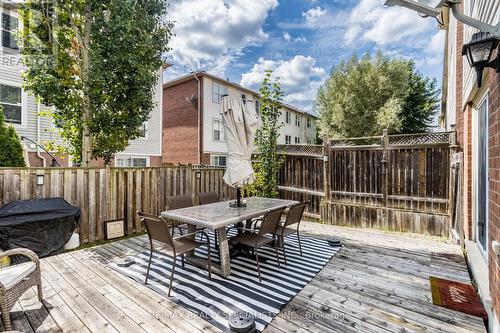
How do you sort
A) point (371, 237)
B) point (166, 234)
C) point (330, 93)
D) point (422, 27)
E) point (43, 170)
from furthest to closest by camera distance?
point (330, 93) → point (422, 27) → point (371, 237) → point (43, 170) → point (166, 234)

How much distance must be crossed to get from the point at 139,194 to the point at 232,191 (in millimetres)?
2888

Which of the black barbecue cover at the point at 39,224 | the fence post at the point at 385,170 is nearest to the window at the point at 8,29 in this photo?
the black barbecue cover at the point at 39,224

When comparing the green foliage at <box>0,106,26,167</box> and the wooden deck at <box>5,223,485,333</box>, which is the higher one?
the green foliage at <box>0,106,26,167</box>

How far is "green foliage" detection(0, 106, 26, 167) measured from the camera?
5953 mm

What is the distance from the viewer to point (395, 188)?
5.85 m

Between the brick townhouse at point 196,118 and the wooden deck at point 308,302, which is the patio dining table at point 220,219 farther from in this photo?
the brick townhouse at point 196,118

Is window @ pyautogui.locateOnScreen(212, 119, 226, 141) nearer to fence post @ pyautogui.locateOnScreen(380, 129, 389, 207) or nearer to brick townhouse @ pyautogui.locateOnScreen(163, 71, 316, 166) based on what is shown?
brick townhouse @ pyautogui.locateOnScreen(163, 71, 316, 166)

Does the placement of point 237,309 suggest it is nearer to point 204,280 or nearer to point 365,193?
point 204,280

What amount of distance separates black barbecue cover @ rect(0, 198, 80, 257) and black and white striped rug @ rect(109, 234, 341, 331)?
4.02ft

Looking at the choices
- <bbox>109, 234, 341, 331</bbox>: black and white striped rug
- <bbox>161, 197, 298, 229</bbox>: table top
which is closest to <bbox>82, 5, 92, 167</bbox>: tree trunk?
<bbox>109, 234, 341, 331</bbox>: black and white striped rug

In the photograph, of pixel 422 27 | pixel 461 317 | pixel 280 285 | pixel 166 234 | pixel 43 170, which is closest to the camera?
pixel 461 317

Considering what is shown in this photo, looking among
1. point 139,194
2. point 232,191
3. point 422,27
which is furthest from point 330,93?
point 139,194

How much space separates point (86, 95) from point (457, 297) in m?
7.25

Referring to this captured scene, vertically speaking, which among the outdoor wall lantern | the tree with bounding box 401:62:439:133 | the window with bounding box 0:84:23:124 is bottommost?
the outdoor wall lantern
